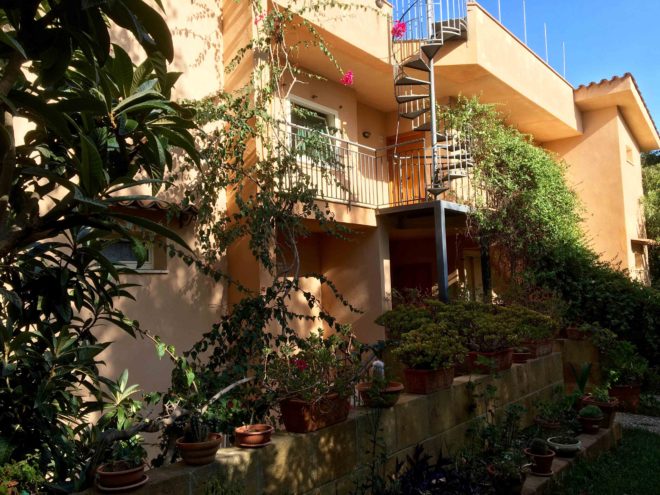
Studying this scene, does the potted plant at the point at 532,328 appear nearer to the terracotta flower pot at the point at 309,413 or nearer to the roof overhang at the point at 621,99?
the terracotta flower pot at the point at 309,413

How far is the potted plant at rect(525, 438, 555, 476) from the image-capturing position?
4.54 metres

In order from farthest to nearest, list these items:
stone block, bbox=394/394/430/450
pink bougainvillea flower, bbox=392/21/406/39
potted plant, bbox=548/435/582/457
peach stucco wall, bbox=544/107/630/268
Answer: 1. peach stucco wall, bbox=544/107/630/268
2. pink bougainvillea flower, bbox=392/21/406/39
3. potted plant, bbox=548/435/582/457
4. stone block, bbox=394/394/430/450

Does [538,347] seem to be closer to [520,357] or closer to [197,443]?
[520,357]

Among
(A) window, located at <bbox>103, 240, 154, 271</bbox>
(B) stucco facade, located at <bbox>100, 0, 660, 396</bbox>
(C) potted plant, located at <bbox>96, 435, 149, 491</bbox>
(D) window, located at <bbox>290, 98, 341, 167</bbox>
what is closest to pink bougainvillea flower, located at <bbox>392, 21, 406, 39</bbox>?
(B) stucco facade, located at <bbox>100, 0, 660, 396</bbox>

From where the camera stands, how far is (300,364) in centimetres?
388

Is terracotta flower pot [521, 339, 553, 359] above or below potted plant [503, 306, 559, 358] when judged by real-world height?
below

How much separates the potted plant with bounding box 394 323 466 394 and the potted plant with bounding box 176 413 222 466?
206 cm

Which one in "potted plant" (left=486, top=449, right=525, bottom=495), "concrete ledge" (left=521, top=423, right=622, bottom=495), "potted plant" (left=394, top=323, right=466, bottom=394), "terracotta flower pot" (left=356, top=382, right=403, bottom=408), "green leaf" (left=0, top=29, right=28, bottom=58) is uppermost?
"green leaf" (left=0, top=29, right=28, bottom=58)

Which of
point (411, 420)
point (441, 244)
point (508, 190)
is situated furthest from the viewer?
point (508, 190)

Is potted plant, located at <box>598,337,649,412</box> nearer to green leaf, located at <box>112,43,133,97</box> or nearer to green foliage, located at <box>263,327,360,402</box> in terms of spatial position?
green foliage, located at <box>263,327,360,402</box>

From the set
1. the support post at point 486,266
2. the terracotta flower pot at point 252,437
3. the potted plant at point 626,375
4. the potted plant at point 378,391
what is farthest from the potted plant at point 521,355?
the terracotta flower pot at point 252,437

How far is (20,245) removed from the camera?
235cm

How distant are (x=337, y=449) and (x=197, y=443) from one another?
3.72ft

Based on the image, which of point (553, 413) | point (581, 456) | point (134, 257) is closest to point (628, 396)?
point (553, 413)
